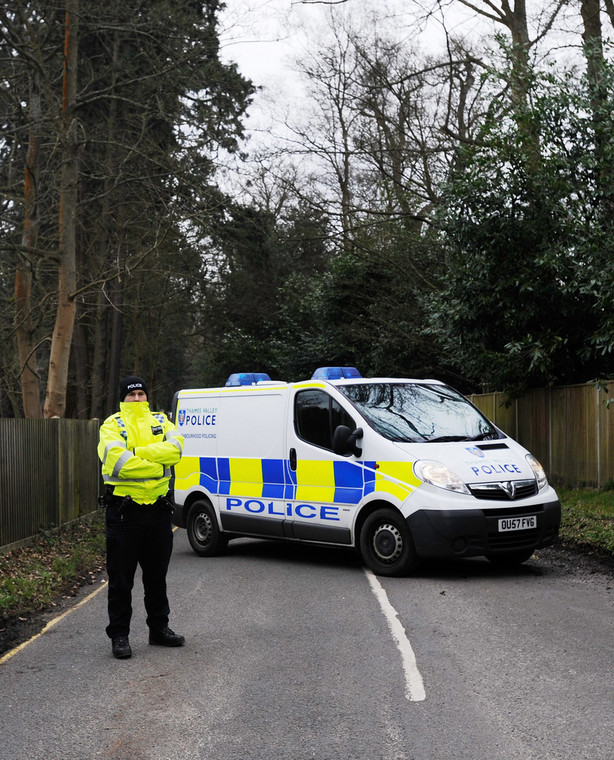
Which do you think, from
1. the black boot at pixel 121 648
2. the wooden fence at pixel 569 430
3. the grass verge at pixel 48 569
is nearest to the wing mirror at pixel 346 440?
the grass verge at pixel 48 569

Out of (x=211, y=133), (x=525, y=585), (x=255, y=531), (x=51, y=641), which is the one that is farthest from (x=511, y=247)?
(x=51, y=641)

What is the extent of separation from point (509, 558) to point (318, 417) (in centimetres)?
263

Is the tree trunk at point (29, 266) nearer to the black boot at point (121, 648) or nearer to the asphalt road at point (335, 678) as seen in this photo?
the asphalt road at point (335, 678)

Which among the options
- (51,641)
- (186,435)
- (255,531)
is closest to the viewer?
(51,641)

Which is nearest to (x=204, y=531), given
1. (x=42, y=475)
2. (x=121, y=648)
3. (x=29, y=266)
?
(x=42, y=475)

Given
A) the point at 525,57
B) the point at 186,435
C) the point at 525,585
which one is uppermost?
the point at 525,57

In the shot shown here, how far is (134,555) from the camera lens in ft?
23.6

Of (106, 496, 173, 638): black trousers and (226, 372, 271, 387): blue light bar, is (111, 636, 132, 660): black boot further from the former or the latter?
(226, 372, 271, 387): blue light bar

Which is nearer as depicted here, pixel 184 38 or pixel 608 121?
pixel 608 121

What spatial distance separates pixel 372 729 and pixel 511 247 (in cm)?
1406

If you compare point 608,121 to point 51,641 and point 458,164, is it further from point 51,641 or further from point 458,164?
point 51,641

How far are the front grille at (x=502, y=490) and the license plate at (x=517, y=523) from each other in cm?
21

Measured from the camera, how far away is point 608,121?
1686cm

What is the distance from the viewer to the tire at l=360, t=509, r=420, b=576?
10.3 m
